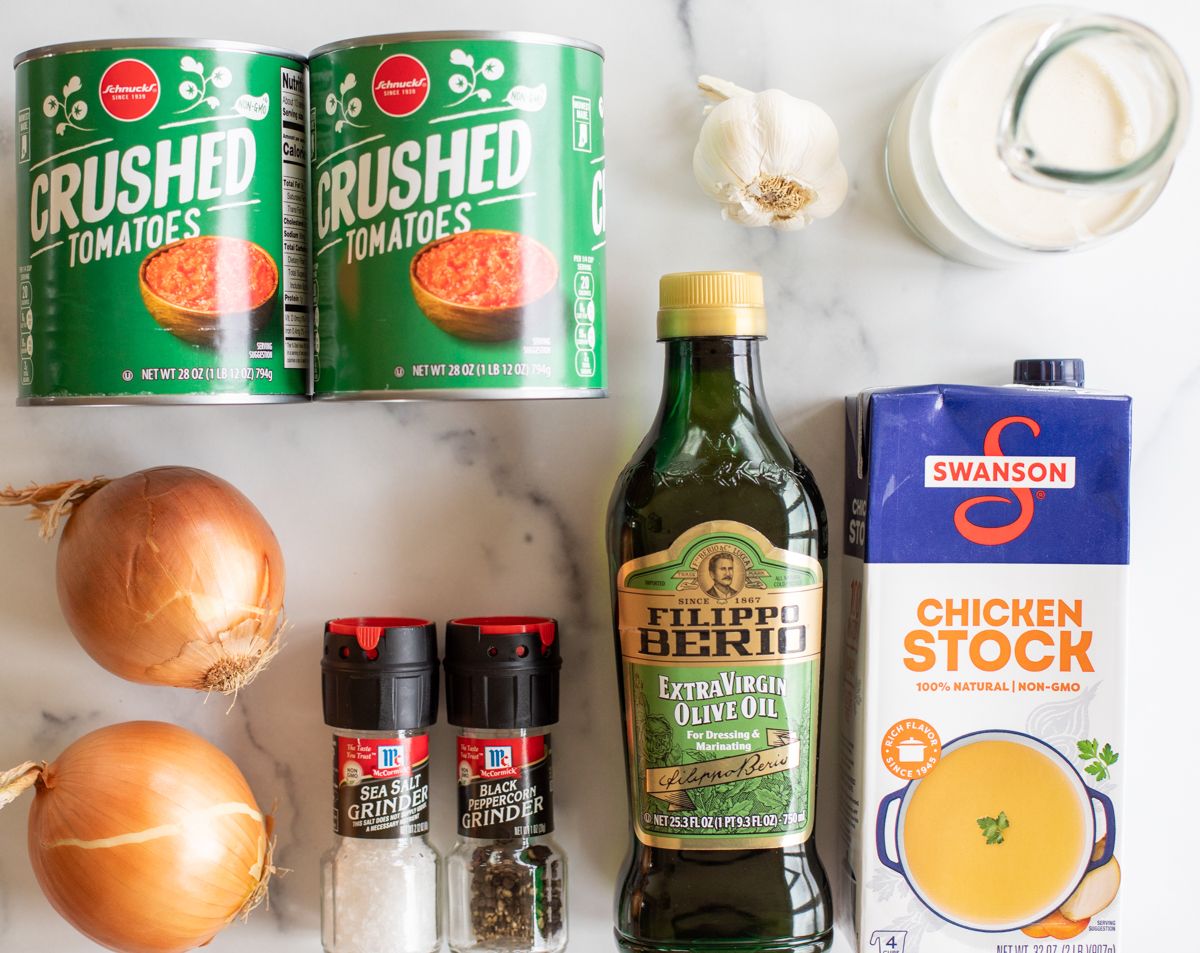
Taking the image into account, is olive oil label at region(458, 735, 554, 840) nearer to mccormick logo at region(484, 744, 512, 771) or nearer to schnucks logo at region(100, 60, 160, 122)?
mccormick logo at region(484, 744, 512, 771)

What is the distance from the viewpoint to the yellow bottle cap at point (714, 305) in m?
0.82

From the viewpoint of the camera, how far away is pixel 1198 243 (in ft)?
3.05

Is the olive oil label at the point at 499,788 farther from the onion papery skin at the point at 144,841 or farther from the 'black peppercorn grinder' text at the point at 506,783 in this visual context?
the onion papery skin at the point at 144,841

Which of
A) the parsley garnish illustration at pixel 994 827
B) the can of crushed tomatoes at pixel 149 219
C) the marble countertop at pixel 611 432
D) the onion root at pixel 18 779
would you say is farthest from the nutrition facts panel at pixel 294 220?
the parsley garnish illustration at pixel 994 827

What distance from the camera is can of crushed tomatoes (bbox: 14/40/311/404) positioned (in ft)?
2.53

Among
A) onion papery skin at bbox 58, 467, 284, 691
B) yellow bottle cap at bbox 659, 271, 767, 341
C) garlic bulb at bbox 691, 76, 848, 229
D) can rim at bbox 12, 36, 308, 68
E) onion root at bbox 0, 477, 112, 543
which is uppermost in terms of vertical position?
can rim at bbox 12, 36, 308, 68

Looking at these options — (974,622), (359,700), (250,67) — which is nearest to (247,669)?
(359,700)

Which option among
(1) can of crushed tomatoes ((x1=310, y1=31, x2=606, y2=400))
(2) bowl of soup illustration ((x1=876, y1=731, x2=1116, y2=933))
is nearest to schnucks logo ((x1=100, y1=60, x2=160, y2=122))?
(1) can of crushed tomatoes ((x1=310, y1=31, x2=606, y2=400))

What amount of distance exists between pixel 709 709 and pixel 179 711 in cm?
46

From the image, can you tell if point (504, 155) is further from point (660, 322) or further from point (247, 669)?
point (247, 669)

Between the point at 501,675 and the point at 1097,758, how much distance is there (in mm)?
447

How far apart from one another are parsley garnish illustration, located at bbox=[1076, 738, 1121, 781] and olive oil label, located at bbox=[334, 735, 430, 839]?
0.51 m

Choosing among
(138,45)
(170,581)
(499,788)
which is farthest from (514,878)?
(138,45)

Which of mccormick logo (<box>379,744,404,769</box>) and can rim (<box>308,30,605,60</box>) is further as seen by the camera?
mccormick logo (<box>379,744,404,769</box>)
